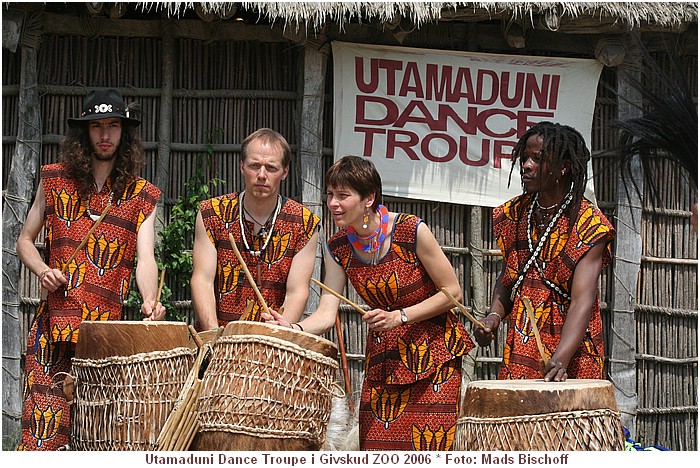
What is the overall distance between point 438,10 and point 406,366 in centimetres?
270

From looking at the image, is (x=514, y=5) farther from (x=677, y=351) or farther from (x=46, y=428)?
(x=46, y=428)

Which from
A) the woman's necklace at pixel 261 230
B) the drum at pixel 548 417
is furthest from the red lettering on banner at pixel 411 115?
the drum at pixel 548 417

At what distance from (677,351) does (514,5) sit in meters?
2.72

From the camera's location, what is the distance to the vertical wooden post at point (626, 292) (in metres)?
6.60

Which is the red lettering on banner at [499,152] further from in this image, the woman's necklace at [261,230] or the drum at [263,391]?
the drum at [263,391]

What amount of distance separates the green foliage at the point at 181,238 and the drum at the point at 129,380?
2512mm

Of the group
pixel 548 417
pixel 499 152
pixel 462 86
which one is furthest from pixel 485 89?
pixel 548 417

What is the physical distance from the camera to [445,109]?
6.56 meters

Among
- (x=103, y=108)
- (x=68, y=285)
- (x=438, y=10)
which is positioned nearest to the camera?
(x=68, y=285)

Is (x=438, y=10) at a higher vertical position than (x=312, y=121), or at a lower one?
higher

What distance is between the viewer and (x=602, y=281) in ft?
21.9

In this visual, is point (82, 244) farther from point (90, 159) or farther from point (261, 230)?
point (261, 230)

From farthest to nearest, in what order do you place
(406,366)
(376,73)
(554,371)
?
(376,73), (406,366), (554,371)

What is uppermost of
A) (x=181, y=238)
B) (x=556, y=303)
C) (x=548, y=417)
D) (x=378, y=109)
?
(x=378, y=109)
